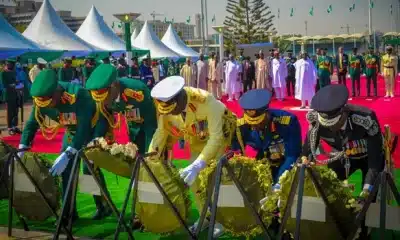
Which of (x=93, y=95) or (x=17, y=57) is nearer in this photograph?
(x=93, y=95)

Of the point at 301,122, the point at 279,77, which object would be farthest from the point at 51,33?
the point at 301,122

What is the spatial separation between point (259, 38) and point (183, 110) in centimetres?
4707

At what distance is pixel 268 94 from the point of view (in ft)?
13.7

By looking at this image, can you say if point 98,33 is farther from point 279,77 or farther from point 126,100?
point 126,100

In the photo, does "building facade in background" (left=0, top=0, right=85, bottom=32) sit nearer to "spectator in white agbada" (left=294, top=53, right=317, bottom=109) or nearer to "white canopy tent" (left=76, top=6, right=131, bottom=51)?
"white canopy tent" (left=76, top=6, right=131, bottom=51)

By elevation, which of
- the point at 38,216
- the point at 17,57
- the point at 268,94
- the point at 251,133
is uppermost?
the point at 17,57

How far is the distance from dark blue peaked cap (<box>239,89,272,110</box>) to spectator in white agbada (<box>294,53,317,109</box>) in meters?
10.7

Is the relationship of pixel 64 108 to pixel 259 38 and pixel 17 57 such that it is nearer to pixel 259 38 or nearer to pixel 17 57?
pixel 17 57

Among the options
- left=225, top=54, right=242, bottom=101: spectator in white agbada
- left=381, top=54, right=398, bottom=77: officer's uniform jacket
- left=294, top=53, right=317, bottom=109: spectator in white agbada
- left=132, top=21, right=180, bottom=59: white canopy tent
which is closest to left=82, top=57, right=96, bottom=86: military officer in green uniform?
left=225, top=54, right=242, bottom=101: spectator in white agbada

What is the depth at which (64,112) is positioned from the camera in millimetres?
4973

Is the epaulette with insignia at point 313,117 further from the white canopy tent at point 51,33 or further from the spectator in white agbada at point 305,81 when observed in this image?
the white canopy tent at point 51,33

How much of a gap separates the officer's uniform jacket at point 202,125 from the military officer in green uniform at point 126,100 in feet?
1.52

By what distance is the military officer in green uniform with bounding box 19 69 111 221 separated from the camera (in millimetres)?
4750

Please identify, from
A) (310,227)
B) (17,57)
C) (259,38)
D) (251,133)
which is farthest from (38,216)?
(259,38)
